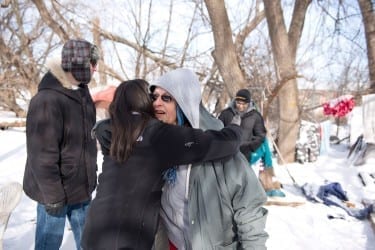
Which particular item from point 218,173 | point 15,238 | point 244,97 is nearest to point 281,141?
point 244,97

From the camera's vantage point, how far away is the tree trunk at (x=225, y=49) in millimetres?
7477

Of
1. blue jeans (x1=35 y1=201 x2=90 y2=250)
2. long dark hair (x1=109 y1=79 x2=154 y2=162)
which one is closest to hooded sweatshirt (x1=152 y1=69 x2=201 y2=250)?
long dark hair (x1=109 y1=79 x2=154 y2=162)

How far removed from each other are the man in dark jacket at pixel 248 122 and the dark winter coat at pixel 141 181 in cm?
343

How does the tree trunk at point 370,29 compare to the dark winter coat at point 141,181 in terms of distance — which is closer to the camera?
the dark winter coat at point 141,181

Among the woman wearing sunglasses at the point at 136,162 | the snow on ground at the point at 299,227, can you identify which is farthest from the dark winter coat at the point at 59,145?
the snow on ground at the point at 299,227

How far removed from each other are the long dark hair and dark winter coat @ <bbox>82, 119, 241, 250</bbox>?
0.04 m

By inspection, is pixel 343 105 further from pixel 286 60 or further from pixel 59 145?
pixel 59 145

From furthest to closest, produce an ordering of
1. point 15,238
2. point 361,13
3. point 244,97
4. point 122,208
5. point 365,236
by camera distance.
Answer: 1. point 361,13
2. point 244,97
3. point 365,236
4. point 15,238
5. point 122,208

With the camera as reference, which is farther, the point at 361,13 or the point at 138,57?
the point at 138,57

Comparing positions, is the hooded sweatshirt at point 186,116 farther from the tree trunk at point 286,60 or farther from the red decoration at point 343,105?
the red decoration at point 343,105

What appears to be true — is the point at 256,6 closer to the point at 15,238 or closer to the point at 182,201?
the point at 15,238

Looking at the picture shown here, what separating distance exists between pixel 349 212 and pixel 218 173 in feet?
13.9

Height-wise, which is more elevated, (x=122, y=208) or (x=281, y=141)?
(x=122, y=208)

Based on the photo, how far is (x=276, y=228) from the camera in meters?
4.43
